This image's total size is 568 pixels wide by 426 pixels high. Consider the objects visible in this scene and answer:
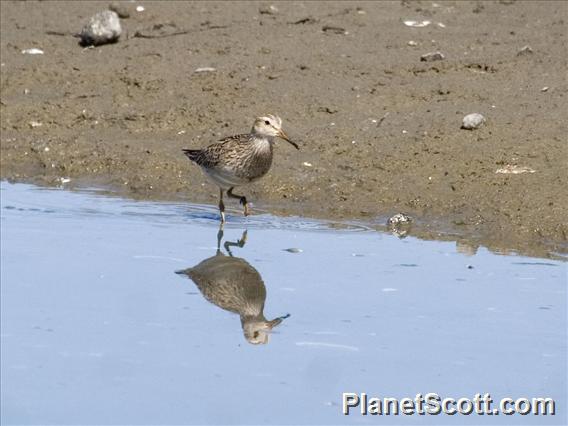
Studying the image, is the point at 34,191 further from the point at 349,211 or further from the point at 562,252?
the point at 562,252

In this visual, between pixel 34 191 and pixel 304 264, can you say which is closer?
pixel 304 264

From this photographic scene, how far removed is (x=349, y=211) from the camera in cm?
1217

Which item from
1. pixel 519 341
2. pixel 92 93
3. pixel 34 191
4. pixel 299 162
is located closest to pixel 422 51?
pixel 299 162

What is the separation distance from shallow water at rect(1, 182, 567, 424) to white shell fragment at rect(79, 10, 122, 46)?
453 cm

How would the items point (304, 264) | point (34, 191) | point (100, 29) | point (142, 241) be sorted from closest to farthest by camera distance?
point (304, 264) → point (142, 241) → point (34, 191) → point (100, 29)

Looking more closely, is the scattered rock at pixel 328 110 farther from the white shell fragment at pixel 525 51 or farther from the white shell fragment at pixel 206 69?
the white shell fragment at pixel 525 51

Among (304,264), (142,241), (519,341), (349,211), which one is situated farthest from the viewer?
(349,211)

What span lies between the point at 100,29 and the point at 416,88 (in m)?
4.28

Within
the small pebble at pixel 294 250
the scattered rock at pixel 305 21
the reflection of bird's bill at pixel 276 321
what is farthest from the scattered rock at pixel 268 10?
the reflection of bird's bill at pixel 276 321

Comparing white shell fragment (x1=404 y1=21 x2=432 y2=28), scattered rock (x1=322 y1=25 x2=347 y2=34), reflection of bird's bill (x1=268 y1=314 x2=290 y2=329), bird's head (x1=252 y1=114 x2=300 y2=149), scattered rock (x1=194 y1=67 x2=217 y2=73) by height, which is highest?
white shell fragment (x1=404 y1=21 x2=432 y2=28)

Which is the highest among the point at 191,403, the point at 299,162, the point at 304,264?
the point at 299,162

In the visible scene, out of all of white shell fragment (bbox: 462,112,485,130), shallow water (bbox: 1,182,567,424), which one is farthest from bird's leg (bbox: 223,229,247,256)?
white shell fragment (bbox: 462,112,485,130)

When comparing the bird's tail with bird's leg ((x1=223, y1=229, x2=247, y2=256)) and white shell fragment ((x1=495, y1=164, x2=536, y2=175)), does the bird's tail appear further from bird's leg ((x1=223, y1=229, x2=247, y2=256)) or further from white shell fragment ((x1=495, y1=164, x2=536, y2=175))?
white shell fragment ((x1=495, y1=164, x2=536, y2=175))

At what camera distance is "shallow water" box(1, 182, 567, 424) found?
762 cm
